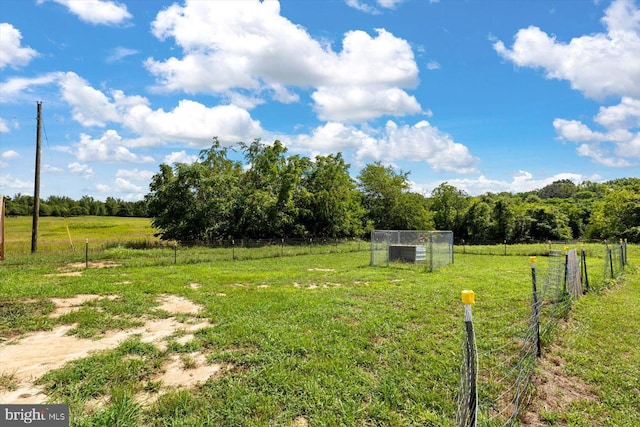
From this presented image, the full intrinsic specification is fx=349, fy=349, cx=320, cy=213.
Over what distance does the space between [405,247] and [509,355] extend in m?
10.8

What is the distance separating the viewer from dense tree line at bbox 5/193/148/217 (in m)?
51.3

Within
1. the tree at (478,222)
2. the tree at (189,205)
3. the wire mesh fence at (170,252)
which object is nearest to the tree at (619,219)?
the tree at (478,222)

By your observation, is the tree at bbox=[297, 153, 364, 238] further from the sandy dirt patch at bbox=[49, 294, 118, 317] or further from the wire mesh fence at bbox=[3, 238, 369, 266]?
the sandy dirt patch at bbox=[49, 294, 118, 317]

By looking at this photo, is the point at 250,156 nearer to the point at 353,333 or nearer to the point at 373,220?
the point at 373,220

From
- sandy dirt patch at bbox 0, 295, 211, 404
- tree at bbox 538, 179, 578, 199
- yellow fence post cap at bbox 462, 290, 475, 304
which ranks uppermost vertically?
tree at bbox 538, 179, 578, 199

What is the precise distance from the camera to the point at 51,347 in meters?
4.92

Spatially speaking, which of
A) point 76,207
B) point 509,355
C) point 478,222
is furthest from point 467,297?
point 76,207

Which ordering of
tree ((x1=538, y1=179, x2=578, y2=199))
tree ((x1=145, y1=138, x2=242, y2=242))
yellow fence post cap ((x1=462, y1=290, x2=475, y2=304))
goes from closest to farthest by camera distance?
1. yellow fence post cap ((x1=462, y1=290, x2=475, y2=304))
2. tree ((x1=145, y1=138, x2=242, y2=242))
3. tree ((x1=538, y1=179, x2=578, y2=199))

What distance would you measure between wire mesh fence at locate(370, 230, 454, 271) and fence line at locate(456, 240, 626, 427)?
7.43 m

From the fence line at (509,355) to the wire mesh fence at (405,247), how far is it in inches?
292

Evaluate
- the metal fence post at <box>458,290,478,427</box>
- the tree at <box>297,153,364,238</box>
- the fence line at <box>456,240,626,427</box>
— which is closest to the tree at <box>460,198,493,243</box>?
the tree at <box>297,153,364,238</box>

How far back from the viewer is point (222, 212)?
24.6 m

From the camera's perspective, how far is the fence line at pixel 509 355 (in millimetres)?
3033

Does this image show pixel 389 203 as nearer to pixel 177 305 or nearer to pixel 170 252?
pixel 170 252
